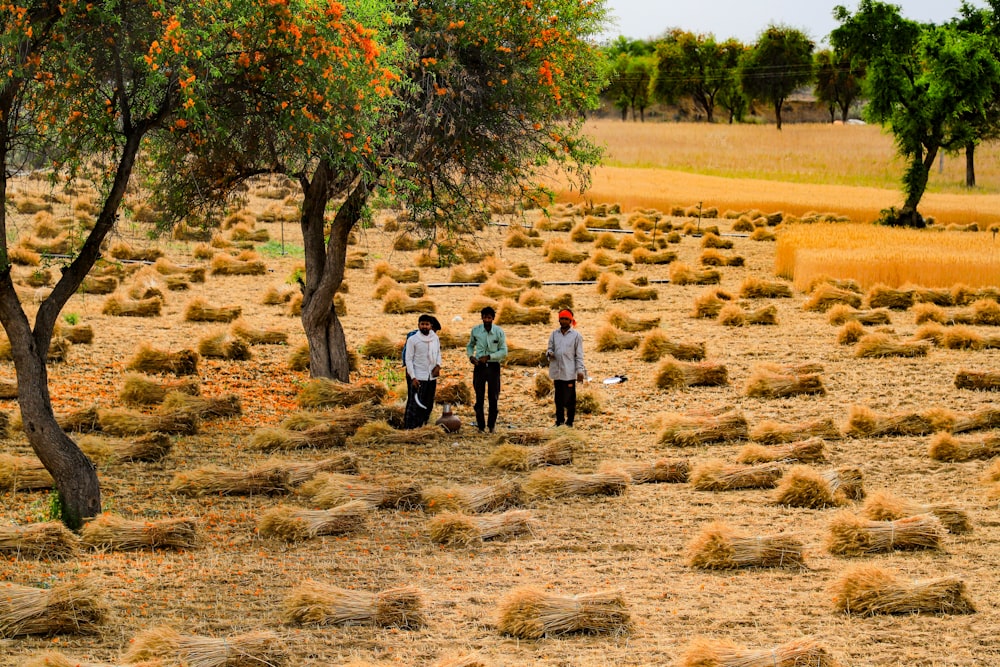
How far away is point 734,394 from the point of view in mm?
18984

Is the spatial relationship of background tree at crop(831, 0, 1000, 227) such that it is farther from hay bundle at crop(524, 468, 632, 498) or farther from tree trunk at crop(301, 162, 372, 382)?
hay bundle at crop(524, 468, 632, 498)

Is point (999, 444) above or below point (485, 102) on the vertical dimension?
below

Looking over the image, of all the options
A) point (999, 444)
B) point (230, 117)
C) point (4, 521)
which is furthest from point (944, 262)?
point (4, 521)

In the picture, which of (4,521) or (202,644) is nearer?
(202,644)

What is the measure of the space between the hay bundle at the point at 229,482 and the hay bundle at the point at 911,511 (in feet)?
19.1

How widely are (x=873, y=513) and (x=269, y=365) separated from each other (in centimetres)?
1156

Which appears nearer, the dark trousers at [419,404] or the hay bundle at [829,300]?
the dark trousers at [419,404]

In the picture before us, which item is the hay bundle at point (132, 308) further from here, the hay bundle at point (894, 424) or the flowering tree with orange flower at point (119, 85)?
the hay bundle at point (894, 424)

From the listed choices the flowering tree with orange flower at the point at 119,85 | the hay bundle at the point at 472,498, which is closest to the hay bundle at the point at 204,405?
the flowering tree with orange flower at the point at 119,85

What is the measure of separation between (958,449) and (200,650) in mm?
9656

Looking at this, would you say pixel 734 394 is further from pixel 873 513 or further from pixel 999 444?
pixel 873 513

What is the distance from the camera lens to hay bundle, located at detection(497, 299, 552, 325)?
24.8m

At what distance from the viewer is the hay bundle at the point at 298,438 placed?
607 inches

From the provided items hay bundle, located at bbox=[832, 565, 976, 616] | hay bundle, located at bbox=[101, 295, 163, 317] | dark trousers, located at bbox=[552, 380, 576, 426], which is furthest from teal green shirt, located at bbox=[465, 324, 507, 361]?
hay bundle, located at bbox=[101, 295, 163, 317]
